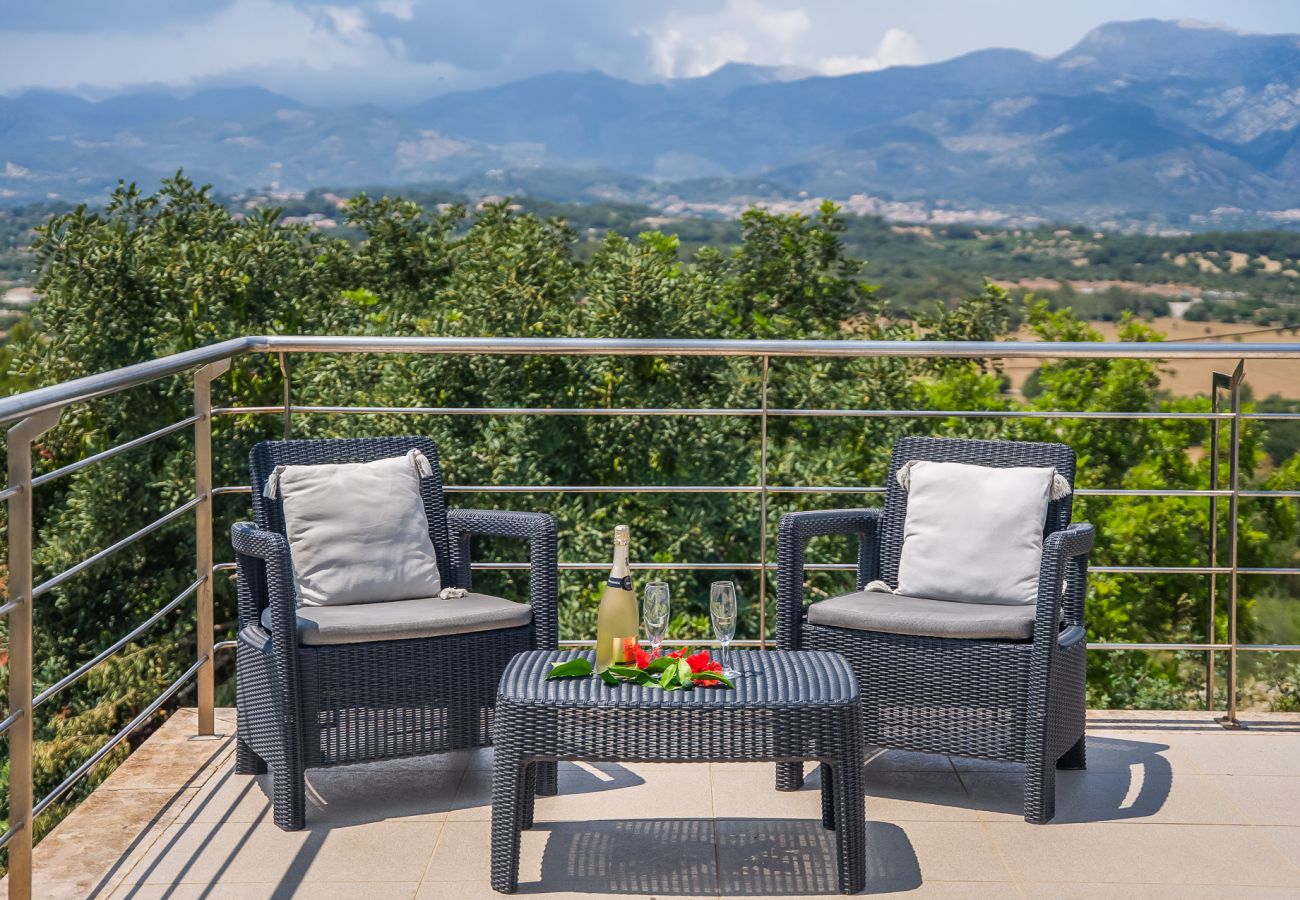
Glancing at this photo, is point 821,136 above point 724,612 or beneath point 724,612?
above

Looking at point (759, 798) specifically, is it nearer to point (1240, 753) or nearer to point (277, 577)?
point (277, 577)

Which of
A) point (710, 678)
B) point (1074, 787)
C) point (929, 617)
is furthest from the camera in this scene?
point (1074, 787)

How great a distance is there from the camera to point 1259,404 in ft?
61.5

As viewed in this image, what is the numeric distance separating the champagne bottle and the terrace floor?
1.43 ft

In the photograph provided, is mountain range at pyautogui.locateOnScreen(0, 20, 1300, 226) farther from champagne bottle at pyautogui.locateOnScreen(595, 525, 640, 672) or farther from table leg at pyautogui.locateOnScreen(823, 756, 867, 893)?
table leg at pyautogui.locateOnScreen(823, 756, 867, 893)

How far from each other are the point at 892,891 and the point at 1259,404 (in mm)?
18023

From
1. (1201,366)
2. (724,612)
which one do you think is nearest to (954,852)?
(724,612)

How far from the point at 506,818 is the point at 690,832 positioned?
518 mm

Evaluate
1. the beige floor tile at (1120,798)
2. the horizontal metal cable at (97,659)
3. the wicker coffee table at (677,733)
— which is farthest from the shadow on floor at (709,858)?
the horizontal metal cable at (97,659)

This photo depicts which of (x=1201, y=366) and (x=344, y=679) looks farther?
(x=1201, y=366)

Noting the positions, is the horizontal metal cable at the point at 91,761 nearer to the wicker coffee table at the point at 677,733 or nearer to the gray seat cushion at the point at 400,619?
the gray seat cushion at the point at 400,619

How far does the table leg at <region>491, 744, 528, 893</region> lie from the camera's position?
8.58 feet

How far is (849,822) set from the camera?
263cm

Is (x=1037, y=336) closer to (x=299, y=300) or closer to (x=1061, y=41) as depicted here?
(x=299, y=300)
